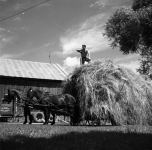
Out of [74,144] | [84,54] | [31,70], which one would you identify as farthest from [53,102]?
[31,70]

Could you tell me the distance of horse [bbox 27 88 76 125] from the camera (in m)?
11.1

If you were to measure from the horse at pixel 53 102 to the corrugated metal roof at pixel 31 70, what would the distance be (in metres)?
8.09

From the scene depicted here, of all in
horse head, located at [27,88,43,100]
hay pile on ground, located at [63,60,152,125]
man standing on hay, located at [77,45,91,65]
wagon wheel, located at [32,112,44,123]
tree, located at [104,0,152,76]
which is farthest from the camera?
wagon wheel, located at [32,112,44,123]

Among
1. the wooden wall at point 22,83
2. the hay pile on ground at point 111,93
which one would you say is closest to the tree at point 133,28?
the hay pile on ground at point 111,93

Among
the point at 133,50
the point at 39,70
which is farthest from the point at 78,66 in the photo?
the point at 39,70

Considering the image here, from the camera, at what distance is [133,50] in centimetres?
891

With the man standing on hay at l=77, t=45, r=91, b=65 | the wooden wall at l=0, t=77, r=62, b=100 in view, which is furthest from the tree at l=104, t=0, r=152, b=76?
the wooden wall at l=0, t=77, r=62, b=100

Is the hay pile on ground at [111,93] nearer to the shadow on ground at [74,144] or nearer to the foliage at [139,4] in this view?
the foliage at [139,4]

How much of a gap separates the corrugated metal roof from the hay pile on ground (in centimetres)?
808

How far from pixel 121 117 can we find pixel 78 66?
Result: 3.45 meters

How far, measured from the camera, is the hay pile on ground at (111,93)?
35.6ft

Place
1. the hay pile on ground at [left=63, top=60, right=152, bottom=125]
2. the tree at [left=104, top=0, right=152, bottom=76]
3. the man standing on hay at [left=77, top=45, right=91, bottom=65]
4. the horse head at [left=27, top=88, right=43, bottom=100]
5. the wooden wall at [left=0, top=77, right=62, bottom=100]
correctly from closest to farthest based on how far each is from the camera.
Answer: the tree at [left=104, top=0, right=152, bottom=76]
the hay pile on ground at [left=63, top=60, right=152, bottom=125]
the horse head at [left=27, top=88, right=43, bottom=100]
the man standing on hay at [left=77, top=45, right=91, bottom=65]
the wooden wall at [left=0, top=77, right=62, bottom=100]

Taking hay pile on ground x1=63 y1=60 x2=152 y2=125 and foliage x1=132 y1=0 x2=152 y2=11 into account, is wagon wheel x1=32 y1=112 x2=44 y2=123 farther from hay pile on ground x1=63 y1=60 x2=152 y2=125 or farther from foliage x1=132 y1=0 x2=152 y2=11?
foliage x1=132 y1=0 x2=152 y2=11

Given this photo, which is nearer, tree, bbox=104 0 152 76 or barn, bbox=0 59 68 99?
tree, bbox=104 0 152 76
